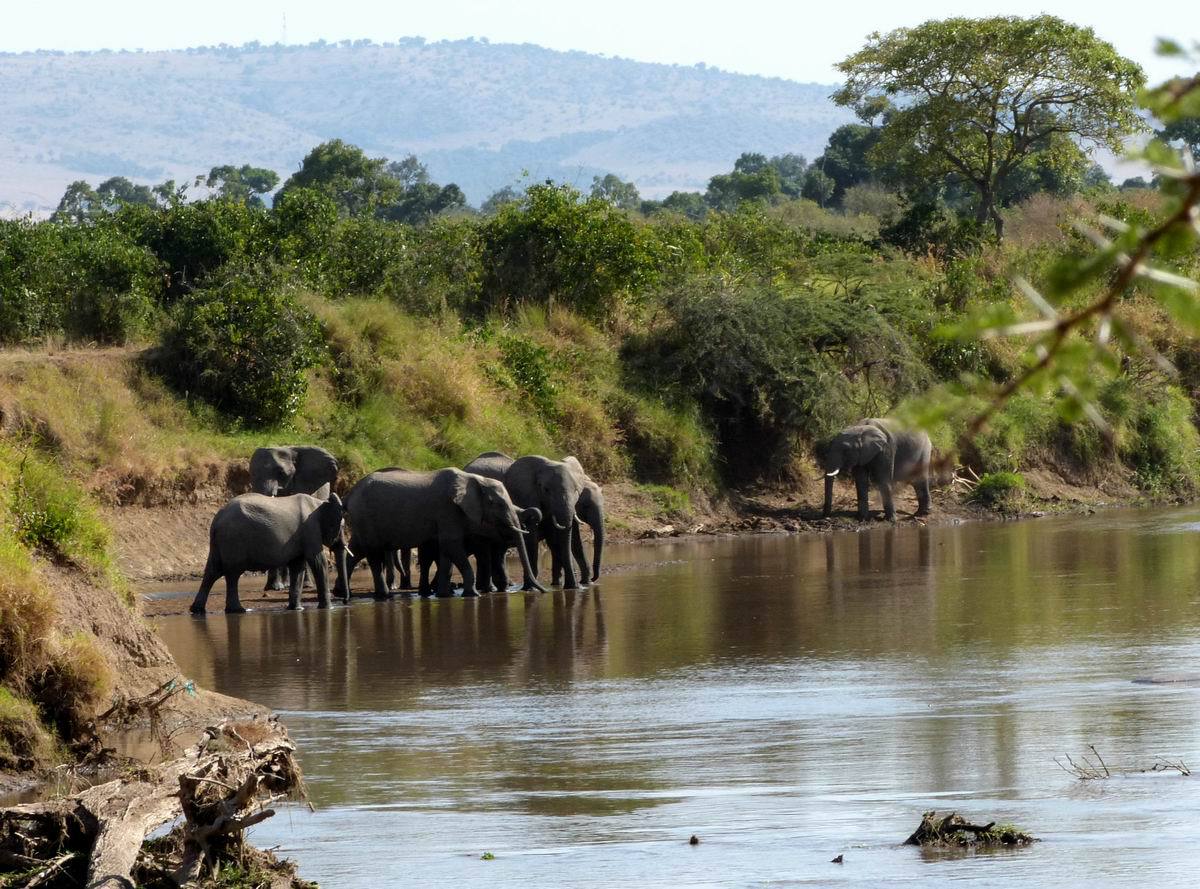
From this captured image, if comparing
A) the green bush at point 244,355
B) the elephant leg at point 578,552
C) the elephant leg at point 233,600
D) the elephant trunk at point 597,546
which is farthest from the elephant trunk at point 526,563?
the green bush at point 244,355

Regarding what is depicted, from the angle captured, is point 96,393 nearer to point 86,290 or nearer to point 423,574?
point 86,290

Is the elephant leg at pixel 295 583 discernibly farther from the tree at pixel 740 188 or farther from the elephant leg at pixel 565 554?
the tree at pixel 740 188

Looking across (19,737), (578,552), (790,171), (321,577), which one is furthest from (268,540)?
(790,171)

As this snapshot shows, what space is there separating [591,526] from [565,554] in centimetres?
167

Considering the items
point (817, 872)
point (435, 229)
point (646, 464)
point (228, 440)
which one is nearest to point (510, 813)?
point (817, 872)

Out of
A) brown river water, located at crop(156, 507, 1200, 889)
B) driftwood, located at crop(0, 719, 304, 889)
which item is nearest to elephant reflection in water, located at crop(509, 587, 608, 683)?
brown river water, located at crop(156, 507, 1200, 889)

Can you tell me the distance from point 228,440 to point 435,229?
11187mm

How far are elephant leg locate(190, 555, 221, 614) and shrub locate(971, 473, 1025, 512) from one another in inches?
645

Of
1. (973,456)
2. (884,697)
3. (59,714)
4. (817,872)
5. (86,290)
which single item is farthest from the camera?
(973,456)

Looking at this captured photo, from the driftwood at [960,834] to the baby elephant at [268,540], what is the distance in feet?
41.0

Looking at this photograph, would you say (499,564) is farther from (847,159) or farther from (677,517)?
(847,159)

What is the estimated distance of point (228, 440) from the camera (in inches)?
1046

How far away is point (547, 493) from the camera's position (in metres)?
23.8

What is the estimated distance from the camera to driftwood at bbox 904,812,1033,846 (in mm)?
8742
